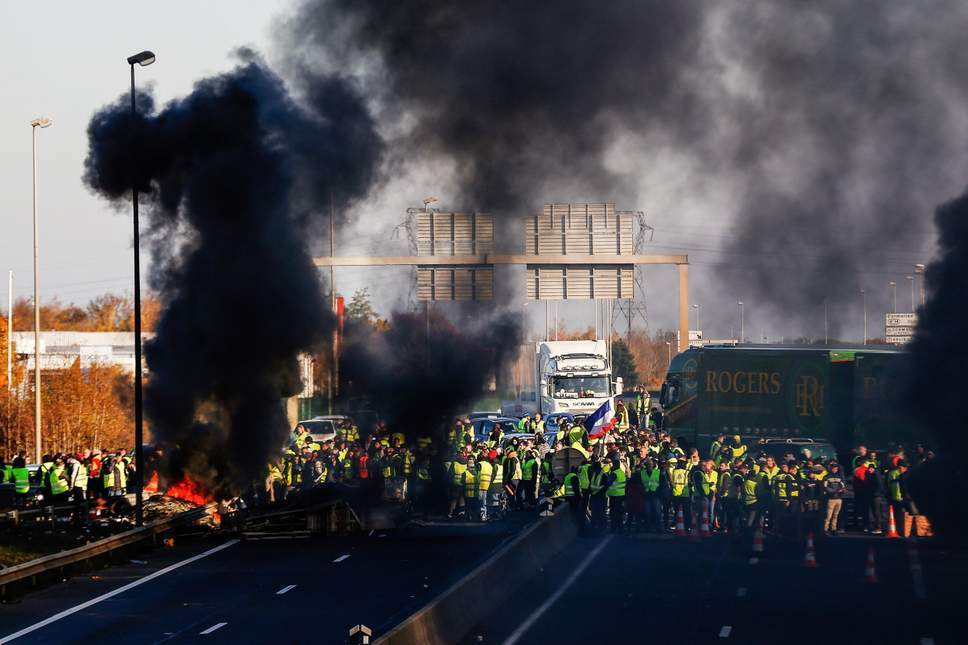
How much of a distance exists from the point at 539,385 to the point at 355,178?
32012 mm

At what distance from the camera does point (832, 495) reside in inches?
1130

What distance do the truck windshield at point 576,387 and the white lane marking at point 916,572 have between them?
32.5 m

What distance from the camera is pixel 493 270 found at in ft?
99.8

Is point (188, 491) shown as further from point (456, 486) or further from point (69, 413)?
point (69, 413)

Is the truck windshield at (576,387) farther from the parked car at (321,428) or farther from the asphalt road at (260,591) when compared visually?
the asphalt road at (260,591)

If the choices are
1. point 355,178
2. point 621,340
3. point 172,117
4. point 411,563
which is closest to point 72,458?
point 172,117

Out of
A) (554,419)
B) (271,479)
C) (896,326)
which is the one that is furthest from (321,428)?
(896,326)

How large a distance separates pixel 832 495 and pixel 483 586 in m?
10.5

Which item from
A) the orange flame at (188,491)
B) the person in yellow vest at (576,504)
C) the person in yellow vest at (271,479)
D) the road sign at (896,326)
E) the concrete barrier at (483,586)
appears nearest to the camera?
the concrete barrier at (483,586)

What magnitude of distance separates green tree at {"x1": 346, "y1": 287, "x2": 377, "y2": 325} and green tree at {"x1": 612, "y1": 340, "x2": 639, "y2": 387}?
1848 inches

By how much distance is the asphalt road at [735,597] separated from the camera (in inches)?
744

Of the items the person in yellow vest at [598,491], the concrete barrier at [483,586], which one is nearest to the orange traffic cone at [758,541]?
the concrete barrier at [483,586]

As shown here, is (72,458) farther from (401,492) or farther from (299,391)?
(401,492)

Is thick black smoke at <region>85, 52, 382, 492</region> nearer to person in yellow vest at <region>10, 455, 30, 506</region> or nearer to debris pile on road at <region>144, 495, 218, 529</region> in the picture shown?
debris pile on road at <region>144, 495, 218, 529</region>
